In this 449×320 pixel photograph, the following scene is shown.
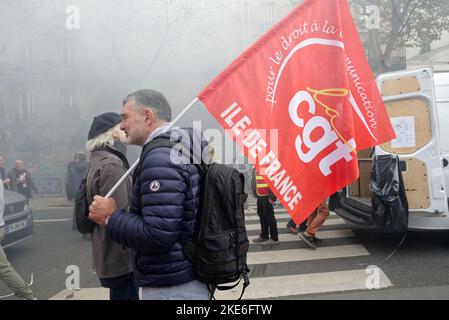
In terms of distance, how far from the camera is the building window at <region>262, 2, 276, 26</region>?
556cm

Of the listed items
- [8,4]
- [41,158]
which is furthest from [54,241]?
[41,158]

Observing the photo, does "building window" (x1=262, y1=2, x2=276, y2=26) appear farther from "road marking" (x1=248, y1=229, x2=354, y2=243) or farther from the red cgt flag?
the red cgt flag

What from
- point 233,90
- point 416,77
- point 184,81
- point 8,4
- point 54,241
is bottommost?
point 54,241

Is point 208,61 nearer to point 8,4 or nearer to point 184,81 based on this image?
point 184,81

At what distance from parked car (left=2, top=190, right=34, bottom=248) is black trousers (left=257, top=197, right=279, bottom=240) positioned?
248 cm

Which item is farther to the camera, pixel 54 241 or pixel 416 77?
pixel 54 241

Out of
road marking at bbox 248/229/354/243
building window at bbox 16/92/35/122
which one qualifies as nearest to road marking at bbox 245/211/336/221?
road marking at bbox 248/229/354/243

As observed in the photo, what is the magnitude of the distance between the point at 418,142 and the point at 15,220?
3.94 metres

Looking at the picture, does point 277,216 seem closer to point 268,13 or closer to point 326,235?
point 326,235

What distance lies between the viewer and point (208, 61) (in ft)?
24.0

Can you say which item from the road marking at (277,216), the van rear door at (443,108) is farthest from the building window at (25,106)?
the van rear door at (443,108)

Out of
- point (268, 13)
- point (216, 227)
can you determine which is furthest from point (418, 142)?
point (268, 13)

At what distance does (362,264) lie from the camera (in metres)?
3.22
